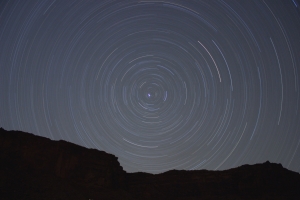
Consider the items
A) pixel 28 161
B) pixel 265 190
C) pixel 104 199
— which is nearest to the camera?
pixel 104 199

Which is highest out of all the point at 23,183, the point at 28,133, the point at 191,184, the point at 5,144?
the point at 28,133

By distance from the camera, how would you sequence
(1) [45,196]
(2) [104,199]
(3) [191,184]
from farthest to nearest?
(3) [191,184] < (2) [104,199] < (1) [45,196]

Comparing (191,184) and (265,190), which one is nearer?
(265,190)

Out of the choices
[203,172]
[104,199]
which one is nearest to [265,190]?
[203,172]

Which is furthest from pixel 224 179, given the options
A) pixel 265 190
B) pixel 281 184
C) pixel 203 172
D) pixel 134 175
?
pixel 134 175

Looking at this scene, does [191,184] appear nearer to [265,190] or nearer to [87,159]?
[265,190]

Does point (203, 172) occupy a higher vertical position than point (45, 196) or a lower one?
higher
